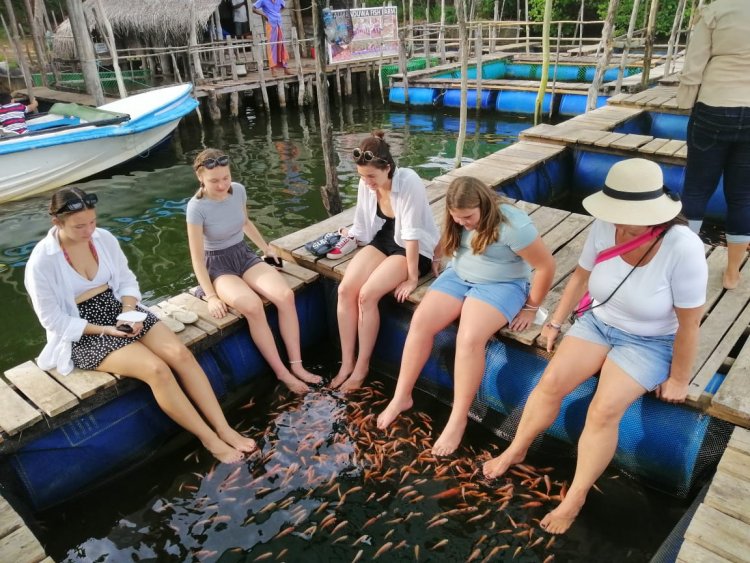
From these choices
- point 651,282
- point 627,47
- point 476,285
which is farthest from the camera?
point 627,47

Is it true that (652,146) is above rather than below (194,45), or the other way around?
below

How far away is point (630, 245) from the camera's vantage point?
3012 mm

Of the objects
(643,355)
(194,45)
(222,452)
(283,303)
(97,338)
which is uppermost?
(194,45)

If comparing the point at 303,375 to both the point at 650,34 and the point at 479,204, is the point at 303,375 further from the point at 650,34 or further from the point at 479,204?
the point at 650,34

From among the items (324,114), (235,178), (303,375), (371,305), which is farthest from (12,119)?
(371,305)

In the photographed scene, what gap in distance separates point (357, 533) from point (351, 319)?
182 cm

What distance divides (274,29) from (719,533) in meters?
21.7

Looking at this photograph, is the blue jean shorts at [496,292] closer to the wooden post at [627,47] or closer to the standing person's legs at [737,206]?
the standing person's legs at [737,206]

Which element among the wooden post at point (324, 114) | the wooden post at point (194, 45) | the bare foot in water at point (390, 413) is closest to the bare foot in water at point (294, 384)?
the bare foot in water at point (390, 413)

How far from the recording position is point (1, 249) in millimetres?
9234

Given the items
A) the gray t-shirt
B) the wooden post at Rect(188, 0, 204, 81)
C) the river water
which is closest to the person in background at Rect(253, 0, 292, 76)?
the river water

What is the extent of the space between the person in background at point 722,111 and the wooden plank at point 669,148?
3.88 metres

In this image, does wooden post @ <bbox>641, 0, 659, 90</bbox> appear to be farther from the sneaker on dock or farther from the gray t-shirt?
the gray t-shirt

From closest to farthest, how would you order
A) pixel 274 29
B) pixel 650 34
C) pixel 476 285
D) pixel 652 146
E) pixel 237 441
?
1. pixel 476 285
2. pixel 237 441
3. pixel 652 146
4. pixel 650 34
5. pixel 274 29
